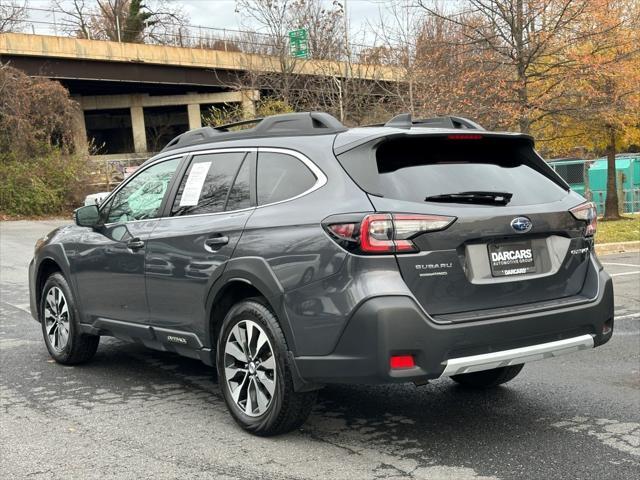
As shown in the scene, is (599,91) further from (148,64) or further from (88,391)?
(148,64)

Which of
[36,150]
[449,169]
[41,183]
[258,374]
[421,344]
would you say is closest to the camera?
[421,344]

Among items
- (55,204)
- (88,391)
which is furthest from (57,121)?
(88,391)

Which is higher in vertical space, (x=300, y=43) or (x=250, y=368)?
(x=300, y=43)

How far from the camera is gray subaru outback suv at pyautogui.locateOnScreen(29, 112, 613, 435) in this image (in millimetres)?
3715

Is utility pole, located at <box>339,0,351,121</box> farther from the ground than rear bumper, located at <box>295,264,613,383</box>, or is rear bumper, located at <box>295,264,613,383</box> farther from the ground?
utility pole, located at <box>339,0,351,121</box>

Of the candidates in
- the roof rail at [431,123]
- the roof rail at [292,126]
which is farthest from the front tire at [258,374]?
the roof rail at [431,123]

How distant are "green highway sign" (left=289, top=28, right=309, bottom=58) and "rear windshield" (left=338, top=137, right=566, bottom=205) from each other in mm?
29175

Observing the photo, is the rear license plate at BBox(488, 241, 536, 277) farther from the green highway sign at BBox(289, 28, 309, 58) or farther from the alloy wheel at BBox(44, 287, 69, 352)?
the green highway sign at BBox(289, 28, 309, 58)

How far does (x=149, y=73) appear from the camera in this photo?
1596 inches

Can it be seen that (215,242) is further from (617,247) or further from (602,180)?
(602,180)

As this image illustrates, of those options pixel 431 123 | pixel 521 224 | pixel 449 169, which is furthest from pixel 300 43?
pixel 521 224

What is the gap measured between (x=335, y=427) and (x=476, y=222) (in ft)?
5.04

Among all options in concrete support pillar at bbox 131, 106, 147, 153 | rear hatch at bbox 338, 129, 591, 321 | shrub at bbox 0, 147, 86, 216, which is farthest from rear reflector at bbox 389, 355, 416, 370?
concrete support pillar at bbox 131, 106, 147, 153

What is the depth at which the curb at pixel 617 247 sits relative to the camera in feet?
49.9
